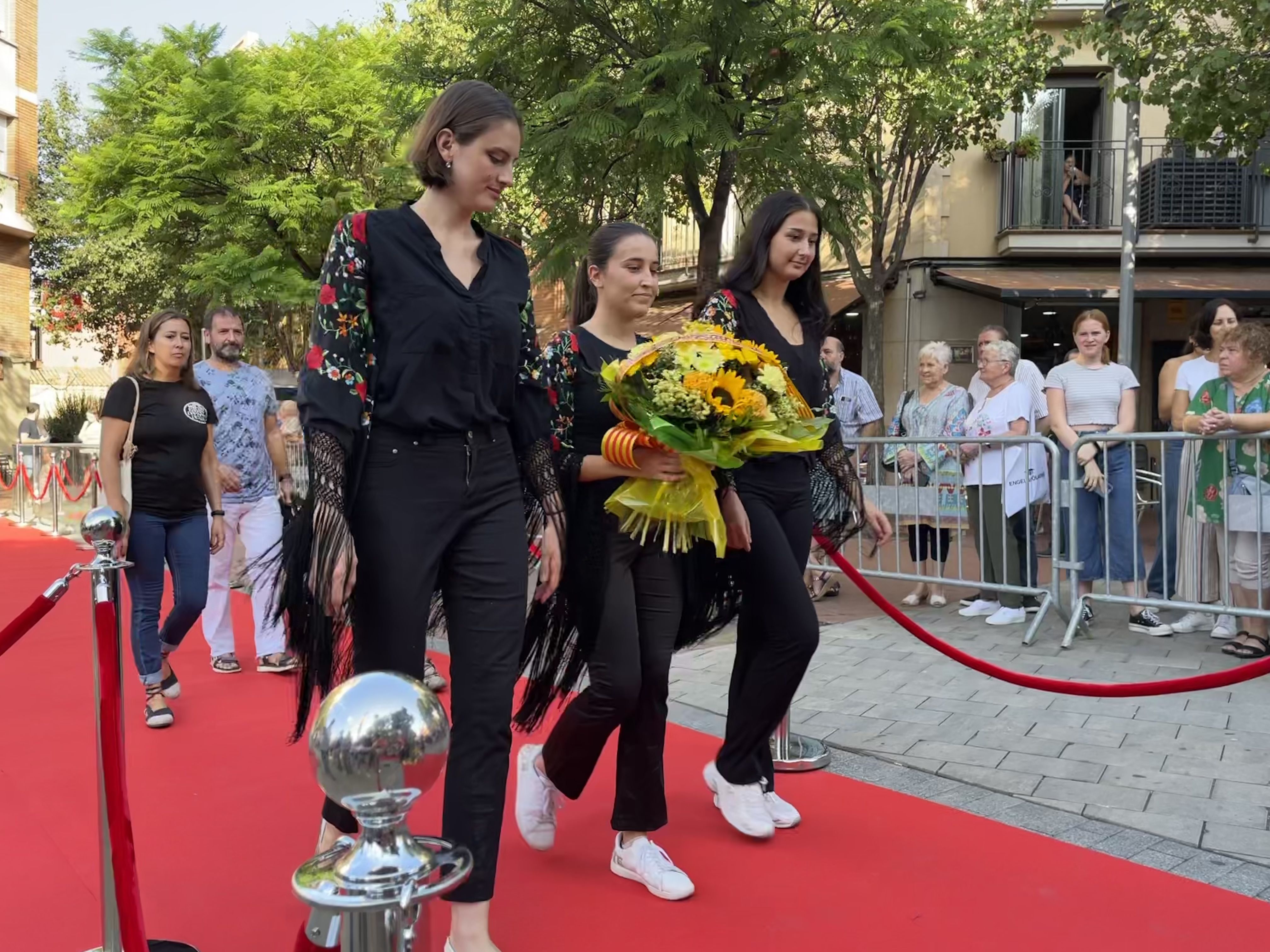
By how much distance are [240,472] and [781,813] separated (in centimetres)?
360

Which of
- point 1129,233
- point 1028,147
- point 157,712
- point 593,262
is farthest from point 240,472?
point 1028,147

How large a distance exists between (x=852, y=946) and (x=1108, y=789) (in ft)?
5.27

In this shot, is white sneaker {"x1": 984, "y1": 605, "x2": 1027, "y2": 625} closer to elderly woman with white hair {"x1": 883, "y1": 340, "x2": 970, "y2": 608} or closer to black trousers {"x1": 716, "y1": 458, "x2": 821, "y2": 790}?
elderly woman with white hair {"x1": 883, "y1": 340, "x2": 970, "y2": 608}

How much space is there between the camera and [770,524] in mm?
3445

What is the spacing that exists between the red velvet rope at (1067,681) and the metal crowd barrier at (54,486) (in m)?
10.3

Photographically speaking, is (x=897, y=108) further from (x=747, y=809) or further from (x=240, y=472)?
(x=747, y=809)

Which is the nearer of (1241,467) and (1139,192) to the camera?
(1241,467)

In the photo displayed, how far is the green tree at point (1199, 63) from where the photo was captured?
10023 millimetres

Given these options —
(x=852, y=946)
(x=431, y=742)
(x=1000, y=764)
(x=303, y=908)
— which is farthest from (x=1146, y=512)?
(x=431, y=742)

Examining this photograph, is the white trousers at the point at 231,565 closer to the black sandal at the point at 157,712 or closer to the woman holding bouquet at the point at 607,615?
the black sandal at the point at 157,712

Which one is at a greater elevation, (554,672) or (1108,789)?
(554,672)

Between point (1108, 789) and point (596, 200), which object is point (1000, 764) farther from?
point (596, 200)

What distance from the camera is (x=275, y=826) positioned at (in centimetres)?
371

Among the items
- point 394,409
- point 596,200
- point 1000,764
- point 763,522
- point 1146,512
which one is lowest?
point 1000,764
